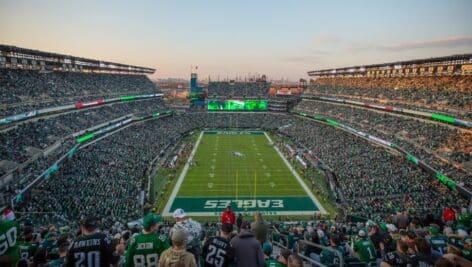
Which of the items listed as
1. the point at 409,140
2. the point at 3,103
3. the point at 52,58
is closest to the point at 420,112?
the point at 409,140

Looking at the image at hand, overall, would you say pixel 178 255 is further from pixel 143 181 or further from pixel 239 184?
pixel 239 184

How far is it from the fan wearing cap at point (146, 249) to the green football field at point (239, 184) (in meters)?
19.8

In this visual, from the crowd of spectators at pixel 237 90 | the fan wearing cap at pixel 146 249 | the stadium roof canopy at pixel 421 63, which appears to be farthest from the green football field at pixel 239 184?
the crowd of spectators at pixel 237 90

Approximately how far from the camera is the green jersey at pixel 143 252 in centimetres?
424

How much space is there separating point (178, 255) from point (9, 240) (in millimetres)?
3559

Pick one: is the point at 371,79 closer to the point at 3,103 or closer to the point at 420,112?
the point at 420,112

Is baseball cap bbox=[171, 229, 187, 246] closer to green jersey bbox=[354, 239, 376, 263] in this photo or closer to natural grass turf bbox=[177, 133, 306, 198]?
green jersey bbox=[354, 239, 376, 263]

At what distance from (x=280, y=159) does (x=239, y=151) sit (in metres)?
7.17

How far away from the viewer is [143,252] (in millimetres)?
4250

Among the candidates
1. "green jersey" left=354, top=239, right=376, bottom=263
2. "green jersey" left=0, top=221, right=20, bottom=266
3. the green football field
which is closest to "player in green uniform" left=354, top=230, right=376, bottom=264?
"green jersey" left=354, top=239, right=376, bottom=263

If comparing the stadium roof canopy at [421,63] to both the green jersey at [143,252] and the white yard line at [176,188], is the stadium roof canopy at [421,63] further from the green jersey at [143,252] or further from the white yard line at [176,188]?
the green jersey at [143,252]

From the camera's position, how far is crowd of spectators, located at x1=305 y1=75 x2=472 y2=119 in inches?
1297

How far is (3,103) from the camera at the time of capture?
26625 mm

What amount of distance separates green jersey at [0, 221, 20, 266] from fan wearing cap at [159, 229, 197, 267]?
326 cm
